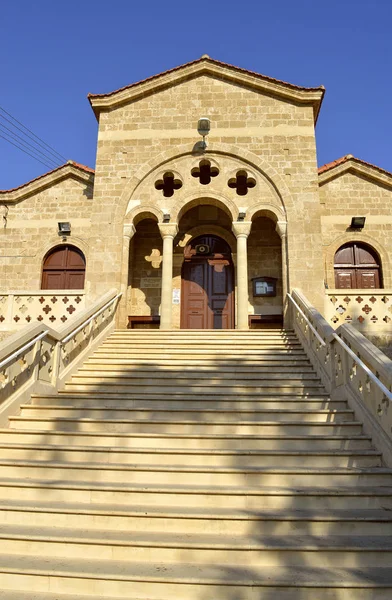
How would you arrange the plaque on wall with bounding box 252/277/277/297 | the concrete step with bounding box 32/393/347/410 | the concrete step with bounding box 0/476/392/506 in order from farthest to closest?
the plaque on wall with bounding box 252/277/277/297 < the concrete step with bounding box 32/393/347/410 < the concrete step with bounding box 0/476/392/506

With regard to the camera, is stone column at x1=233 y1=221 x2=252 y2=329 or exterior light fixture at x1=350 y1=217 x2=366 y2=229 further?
exterior light fixture at x1=350 y1=217 x2=366 y2=229

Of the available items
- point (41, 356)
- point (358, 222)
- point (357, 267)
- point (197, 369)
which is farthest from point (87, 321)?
point (358, 222)

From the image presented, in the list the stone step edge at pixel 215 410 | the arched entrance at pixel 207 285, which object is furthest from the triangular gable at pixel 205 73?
the stone step edge at pixel 215 410

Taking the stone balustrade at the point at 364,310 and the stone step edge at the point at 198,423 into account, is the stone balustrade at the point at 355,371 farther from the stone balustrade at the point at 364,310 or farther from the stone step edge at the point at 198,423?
the stone balustrade at the point at 364,310

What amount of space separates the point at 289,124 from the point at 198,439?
10.3 metres

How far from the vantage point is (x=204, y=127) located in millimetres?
12672

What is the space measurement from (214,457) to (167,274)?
7.55 m

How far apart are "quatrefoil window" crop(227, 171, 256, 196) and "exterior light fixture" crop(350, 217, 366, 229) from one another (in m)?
3.35

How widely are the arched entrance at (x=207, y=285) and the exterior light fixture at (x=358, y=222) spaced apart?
373 cm

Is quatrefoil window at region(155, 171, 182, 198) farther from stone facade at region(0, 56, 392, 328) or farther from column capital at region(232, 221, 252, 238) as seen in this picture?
column capital at region(232, 221, 252, 238)

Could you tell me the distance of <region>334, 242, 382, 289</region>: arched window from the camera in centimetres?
1414

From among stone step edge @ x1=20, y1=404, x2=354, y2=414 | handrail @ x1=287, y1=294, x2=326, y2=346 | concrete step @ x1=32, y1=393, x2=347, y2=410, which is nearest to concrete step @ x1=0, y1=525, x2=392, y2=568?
stone step edge @ x1=20, y1=404, x2=354, y2=414

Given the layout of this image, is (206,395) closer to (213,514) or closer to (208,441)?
(208,441)

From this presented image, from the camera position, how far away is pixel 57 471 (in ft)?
16.9
